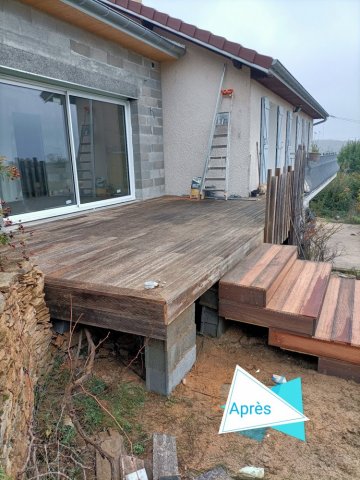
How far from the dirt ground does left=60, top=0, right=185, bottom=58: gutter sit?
12.8 feet

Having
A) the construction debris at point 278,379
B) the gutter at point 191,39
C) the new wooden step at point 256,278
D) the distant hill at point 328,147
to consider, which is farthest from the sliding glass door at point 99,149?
the distant hill at point 328,147

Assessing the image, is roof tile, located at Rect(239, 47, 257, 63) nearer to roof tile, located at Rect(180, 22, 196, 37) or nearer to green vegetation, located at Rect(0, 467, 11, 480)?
roof tile, located at Rect(180, 22, 196, 37)

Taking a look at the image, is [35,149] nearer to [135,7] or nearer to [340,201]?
[135,7]

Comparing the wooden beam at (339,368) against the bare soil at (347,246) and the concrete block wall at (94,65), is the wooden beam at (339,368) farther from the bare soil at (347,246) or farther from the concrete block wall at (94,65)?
the bare soil at (347,246)

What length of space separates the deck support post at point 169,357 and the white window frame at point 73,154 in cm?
265

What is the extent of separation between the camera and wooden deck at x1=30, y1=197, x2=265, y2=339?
2.11 metres

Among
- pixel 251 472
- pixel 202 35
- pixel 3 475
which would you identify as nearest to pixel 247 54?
pixel 202 35

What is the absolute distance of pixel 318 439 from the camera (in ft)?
6.32

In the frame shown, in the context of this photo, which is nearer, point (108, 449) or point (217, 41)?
point (108, 449)

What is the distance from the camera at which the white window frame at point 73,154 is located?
164 inches

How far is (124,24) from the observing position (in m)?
4.71

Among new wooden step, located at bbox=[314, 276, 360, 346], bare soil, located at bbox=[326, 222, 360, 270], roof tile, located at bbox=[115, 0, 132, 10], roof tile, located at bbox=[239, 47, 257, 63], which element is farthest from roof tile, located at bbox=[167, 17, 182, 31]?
bare soil, located at bbox=[326, 222, 360, 270]

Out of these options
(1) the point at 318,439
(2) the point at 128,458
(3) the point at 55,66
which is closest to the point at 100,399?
(2) the point at 128,458

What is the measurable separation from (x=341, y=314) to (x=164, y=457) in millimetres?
1741
